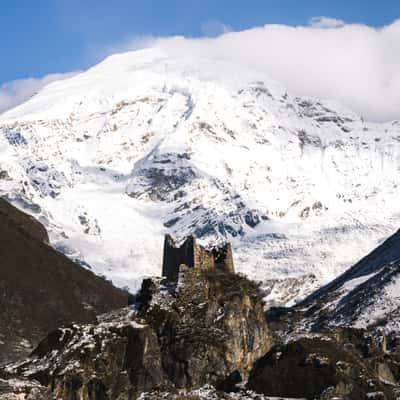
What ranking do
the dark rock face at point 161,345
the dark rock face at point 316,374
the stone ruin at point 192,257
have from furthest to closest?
1. the stone ruin at point 192,257
2. the dark rock face at point 161,345
3. the dark rock face at point 316,374

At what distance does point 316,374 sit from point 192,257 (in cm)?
1941

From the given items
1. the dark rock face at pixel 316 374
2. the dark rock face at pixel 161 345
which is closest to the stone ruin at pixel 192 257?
the dark rock face at pixel 161 345

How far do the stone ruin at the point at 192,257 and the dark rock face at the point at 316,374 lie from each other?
12829 millimetres

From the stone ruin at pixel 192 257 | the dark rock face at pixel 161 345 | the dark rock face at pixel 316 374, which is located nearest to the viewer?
the dark rock face at pixel 316 374

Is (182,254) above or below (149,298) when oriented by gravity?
above

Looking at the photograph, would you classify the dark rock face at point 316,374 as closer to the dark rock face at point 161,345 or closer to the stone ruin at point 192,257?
the dark rock face at point 161,345

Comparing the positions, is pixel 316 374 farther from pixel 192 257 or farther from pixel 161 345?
pixel 192 257

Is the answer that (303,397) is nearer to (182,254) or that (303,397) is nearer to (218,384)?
(218,384)

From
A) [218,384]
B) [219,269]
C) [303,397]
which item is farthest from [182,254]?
[303,397]

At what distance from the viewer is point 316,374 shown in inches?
2975

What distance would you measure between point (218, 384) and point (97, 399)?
9229mm

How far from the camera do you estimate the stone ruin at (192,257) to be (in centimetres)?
9100

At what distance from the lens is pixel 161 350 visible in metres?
80.7

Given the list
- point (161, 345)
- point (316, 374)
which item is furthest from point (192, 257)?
point (316, 374)
